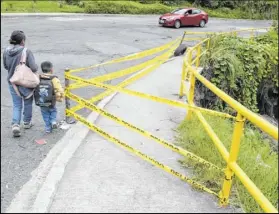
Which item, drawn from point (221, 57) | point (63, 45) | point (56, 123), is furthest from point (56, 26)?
point (56, 123)


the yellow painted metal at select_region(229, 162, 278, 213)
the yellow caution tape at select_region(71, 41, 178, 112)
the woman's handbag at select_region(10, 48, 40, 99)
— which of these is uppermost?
the woman's handbag at select_region(10, 48, 40, 99)

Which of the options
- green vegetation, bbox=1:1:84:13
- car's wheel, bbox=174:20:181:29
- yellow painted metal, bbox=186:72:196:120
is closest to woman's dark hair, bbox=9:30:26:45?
yellow painted metal, bbox=186:72:196:120

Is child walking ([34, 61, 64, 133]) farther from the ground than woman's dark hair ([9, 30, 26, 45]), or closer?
closer

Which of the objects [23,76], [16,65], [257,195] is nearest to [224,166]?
[257,195]

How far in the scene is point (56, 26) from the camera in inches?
787

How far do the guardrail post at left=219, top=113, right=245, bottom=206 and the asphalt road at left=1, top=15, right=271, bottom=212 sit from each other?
2.17 metres

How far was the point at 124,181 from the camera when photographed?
168 inches

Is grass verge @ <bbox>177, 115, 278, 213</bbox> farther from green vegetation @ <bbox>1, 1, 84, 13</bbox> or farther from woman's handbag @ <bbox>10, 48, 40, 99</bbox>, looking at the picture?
green vegetation @ <bbox>1, 1, 84, 13</bbox>

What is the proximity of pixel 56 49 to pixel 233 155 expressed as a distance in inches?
445

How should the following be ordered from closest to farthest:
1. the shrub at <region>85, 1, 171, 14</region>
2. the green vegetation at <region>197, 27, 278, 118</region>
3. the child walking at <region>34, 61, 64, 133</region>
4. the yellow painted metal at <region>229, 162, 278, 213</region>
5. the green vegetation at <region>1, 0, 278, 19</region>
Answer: the yellow painted metal at <region>229, 162, 278, 213</region>
the child walking at <region>34, 61, 64, 133</region>
the green vegetation at <region>197, 27, 278, 118</region>
the green vegetation at <region>1, 0, 278, 19</region>
the shrub at <region>85, 1, 171, 14</region>

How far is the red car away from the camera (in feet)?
77.3

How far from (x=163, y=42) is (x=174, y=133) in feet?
40.9

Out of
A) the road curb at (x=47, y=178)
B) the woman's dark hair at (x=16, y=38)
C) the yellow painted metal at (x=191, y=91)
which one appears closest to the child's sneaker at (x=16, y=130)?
the road curb at (x=47, y=178)

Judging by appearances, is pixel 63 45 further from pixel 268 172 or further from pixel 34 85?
pixel 268 172
